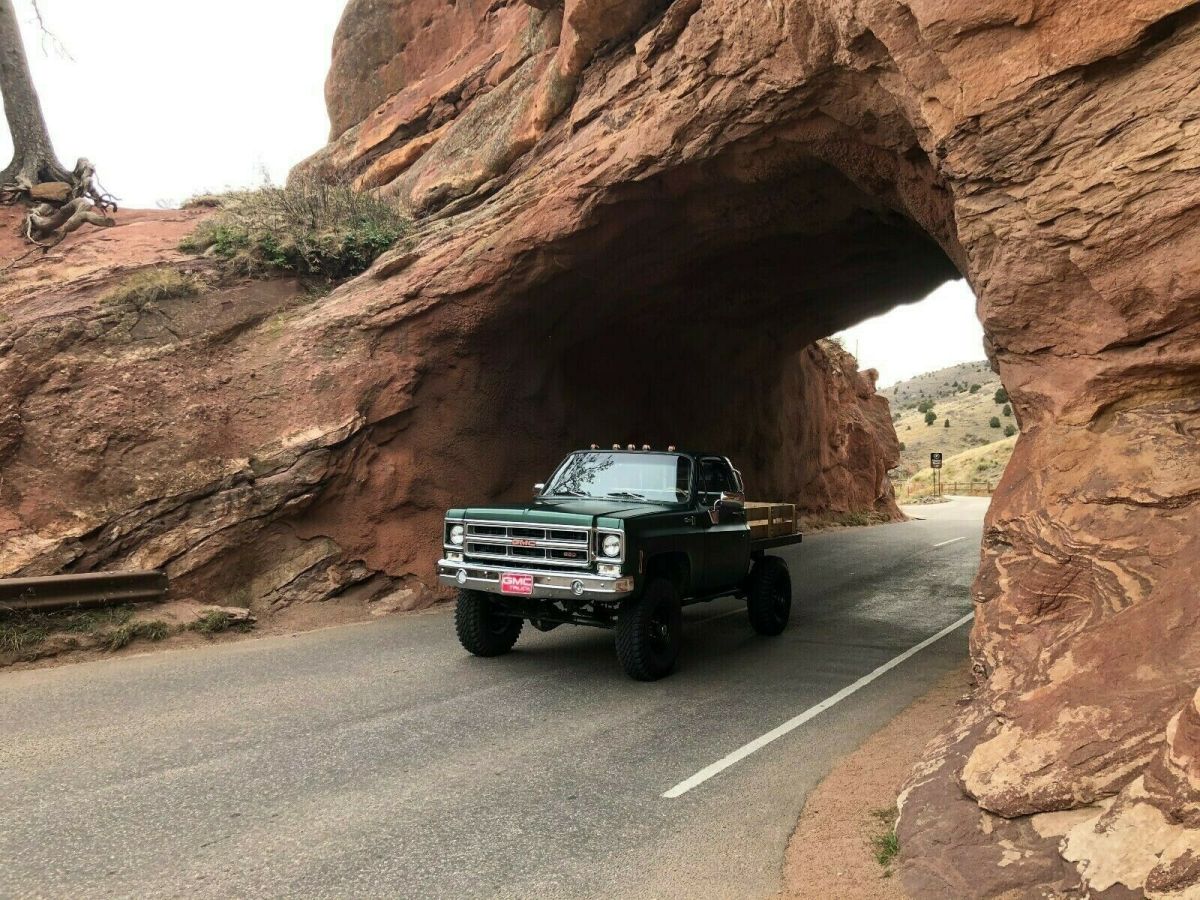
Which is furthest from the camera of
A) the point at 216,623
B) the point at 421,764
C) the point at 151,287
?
the point at 151,287

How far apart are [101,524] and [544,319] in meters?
7.02

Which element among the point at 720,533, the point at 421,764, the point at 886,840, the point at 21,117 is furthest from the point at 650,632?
the point at 21,117

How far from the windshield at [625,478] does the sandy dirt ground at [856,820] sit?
3.27 metres

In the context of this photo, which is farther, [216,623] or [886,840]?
[216,623]

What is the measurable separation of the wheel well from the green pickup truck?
1 centimetres

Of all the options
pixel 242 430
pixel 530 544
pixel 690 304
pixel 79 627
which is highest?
pixel 690 304

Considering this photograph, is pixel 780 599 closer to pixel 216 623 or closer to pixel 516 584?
pixel 516 584

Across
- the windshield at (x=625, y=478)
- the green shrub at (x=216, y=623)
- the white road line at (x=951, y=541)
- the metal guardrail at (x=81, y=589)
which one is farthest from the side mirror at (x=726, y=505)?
the white road line at (x=951, y=541)

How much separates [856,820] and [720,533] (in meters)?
4.52

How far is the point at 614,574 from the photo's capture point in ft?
23.9

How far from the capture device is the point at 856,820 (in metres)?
4.54

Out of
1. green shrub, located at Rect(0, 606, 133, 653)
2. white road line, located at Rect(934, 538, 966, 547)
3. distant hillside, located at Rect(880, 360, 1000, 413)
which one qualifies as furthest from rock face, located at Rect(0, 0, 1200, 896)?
distant hillside, located at Rect(880, 360, 1000, 413)

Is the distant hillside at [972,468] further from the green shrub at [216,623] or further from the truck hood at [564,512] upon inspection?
the green shrub at [216,623]

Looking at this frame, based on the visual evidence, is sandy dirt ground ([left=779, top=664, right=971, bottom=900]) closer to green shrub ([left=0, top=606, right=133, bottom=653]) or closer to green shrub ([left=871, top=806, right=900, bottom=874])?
green shrub ([left=871, top=806, right=900, bottom=874])
